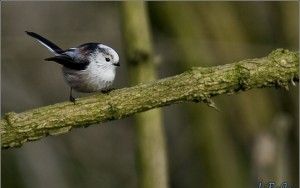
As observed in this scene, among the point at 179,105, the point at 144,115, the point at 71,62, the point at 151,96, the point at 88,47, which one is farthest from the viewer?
the point at 179,105

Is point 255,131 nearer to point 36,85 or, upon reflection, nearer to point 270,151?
point 270,151

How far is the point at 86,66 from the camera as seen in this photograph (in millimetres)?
2809

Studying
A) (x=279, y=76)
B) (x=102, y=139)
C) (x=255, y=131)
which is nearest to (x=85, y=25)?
(x=102, y=139)

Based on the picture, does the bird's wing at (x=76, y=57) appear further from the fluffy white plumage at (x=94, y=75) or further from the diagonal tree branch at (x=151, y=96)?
the diagonal tree branch at (x=151, y=96)

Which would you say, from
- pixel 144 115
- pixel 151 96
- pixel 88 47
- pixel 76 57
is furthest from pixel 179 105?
pixel 151 96

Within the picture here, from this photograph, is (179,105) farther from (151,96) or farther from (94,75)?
(151,96)

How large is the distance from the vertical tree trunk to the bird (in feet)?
1.25

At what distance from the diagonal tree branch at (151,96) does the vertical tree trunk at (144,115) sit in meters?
0.61

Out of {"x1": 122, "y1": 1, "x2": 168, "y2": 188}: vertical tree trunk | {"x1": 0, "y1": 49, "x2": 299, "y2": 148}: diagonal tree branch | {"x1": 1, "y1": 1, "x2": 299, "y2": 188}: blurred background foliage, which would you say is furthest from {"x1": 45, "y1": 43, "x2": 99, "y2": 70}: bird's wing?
{"x1": 1, "y1": 1, "x2": 299, "y2": 188}: blurred background foliage

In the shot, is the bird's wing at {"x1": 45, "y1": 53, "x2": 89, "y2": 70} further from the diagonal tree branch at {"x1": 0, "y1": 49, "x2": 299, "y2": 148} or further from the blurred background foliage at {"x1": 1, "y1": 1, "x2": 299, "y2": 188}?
the blurred background foliage at {"x1": 1, "y1": 1, "x2": 299, "y2": 188}

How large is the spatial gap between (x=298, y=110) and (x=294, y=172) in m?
0.44

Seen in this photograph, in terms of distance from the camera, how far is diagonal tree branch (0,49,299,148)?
2432mm

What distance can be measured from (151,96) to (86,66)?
40 cm

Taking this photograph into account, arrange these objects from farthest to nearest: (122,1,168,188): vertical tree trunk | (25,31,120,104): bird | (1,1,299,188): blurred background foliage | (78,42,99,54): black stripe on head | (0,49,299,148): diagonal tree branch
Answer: (1,1,299,188): blurred background foliage < (122,1,168,188): vertical tree trunk < (78,42,99,54): black stripe on head < (25,31,120,104): bird < (0,49,299,148): diagonal tree branch
